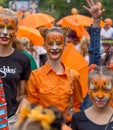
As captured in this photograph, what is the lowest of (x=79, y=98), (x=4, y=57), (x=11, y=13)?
(x=79, y=98)

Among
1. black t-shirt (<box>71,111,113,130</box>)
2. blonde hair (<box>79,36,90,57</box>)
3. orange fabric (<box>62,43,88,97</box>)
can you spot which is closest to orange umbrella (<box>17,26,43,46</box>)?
blonde hair (<box>79,36,90,57</box>)

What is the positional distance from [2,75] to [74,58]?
1645mm

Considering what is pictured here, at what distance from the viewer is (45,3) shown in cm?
4638

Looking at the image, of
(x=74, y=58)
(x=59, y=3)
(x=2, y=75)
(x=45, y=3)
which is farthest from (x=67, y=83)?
(x=45, y=3)

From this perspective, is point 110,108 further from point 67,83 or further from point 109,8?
point 109,8

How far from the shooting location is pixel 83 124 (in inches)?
195

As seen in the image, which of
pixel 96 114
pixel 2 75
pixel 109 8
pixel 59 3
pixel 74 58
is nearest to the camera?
pixel 96 114

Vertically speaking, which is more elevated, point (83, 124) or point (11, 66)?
point (11, 66)

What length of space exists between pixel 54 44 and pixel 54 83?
42 cm

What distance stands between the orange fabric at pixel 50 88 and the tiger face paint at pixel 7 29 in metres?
0.43

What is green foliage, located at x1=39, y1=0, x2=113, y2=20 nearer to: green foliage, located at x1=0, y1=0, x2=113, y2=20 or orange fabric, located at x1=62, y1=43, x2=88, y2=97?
green foliage, located at x1=0, y1=0, x2=113, y2=20

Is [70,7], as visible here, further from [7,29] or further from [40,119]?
[40,119]

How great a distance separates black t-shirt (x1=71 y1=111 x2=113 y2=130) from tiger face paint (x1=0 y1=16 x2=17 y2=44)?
47.2 inches

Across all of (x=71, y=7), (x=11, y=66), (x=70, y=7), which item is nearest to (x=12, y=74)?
(x=11, y=66)
